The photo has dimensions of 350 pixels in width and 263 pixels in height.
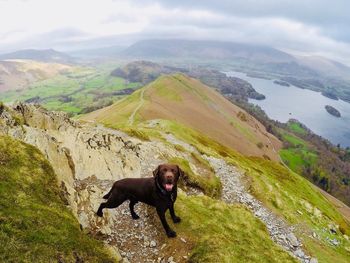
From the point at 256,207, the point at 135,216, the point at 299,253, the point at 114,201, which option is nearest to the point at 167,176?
the point at 114,201

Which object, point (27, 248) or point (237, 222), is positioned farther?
point (237, 222)

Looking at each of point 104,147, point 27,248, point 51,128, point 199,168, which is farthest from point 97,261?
point 199,168

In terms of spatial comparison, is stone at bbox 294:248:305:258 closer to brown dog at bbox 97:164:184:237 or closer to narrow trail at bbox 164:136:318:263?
narrow trail at bbox 164:136:318:263

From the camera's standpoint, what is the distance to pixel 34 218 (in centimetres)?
1588

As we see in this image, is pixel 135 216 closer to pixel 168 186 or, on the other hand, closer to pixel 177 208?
pixel 177 208

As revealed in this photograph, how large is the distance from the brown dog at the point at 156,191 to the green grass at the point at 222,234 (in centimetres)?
186

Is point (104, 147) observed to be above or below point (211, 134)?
above

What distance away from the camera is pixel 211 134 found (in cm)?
18612

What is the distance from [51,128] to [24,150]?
671 inches

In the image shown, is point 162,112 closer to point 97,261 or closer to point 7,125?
point 7,125

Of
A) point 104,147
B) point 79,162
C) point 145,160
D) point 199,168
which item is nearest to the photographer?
point 79,162

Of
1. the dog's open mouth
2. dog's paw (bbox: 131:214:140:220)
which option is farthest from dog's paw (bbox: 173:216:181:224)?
the dog's open mouth

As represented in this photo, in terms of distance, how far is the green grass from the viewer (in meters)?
20.2

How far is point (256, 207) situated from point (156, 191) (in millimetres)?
26656
